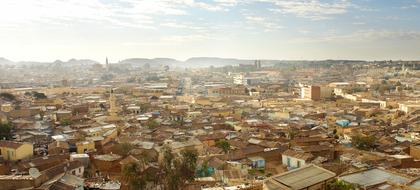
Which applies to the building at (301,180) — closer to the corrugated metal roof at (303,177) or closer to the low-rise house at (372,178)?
the corrugated metal roof at (303,177)

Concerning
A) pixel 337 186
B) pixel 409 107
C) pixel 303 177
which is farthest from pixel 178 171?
pixel 409 107

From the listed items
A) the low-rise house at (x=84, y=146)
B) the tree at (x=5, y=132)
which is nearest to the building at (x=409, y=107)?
the low-rise house at (x=84, y=146)

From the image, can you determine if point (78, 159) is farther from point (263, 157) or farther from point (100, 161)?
point (263, 157)

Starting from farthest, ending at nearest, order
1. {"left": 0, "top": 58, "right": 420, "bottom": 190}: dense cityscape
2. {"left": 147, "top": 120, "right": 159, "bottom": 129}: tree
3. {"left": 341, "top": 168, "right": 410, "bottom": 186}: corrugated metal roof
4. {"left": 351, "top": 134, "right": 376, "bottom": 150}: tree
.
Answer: {"left": 147, "top": 120, "right": 159, "bottom": 129}: tree, {"left": 351, "top": 134, "right": 376, "bottom": 150}: tree, {"left": 0, "top": 58, "right": 420, "bottom": 190}: dense cityscape, {"left": 341, "top": 168, "right": 410, "bottom": 186}: corrugated metal roof

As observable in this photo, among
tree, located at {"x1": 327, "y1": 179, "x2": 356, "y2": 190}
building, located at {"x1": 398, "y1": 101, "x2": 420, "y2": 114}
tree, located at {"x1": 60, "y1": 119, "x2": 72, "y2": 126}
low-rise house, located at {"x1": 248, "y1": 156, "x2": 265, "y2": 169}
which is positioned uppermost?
tree, located at {"x1": 327, "y1": 179, "x2": 356, "y2": 190}

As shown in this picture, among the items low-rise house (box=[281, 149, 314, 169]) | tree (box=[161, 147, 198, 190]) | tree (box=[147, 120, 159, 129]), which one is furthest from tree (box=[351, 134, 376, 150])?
tree (box=[147, 120, 159, 129])

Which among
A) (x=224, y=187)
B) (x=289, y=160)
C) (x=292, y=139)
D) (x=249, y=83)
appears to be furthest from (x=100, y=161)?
(x=249, y=83)

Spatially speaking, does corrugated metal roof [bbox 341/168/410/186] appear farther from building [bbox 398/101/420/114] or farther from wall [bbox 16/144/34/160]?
building [bbox 398/101/420/114]
